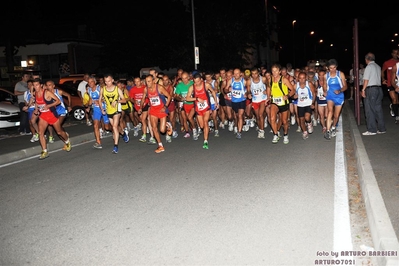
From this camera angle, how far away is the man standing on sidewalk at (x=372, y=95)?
11.0 meters

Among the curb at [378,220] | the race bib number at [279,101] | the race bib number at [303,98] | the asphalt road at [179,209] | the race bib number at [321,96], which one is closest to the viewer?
the curb at [378,220]

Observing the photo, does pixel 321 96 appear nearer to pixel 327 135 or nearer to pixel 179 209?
pixel 327 135

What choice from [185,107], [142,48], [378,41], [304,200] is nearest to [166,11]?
[142,48]

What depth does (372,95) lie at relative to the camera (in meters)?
11.1

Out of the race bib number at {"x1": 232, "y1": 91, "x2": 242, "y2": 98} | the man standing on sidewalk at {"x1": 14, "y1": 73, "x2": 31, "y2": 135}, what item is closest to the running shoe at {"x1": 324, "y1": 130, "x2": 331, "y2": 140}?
the race bib number at {"x1": 232, "y1": 91, "x2": 242, "y2": 98}

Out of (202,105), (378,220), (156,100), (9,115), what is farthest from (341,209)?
(9,115)

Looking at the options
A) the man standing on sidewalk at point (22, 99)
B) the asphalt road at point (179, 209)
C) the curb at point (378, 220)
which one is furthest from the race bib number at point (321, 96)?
the man standing on sidewalk at point (22, 99)

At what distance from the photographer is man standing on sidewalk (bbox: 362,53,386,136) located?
11000mm

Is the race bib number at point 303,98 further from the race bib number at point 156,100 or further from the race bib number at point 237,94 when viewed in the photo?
the race bib number at point 156,100

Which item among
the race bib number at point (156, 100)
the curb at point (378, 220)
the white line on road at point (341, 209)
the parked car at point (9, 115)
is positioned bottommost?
the white line on road at point (341, 209)

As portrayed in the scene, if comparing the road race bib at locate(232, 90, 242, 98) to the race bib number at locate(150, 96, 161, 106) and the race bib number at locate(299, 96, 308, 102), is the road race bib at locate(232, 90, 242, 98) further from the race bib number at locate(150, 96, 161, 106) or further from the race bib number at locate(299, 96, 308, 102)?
the race bib number at locate(150, 96, 161, 106)

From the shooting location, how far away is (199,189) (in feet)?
23.2

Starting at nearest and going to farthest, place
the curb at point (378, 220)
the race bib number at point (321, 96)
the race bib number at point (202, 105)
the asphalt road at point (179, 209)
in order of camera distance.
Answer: the curb at point (378, 220)
the asphalt road at point (179, 209)
the race bib number at point (202, 105)
the race bib number at point (321, 96)

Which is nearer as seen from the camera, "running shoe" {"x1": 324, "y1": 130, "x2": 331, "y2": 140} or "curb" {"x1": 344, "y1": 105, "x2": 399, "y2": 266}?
"curb" {"x1": 344, "y1": 105, "x2": 399, "y2": 266}
